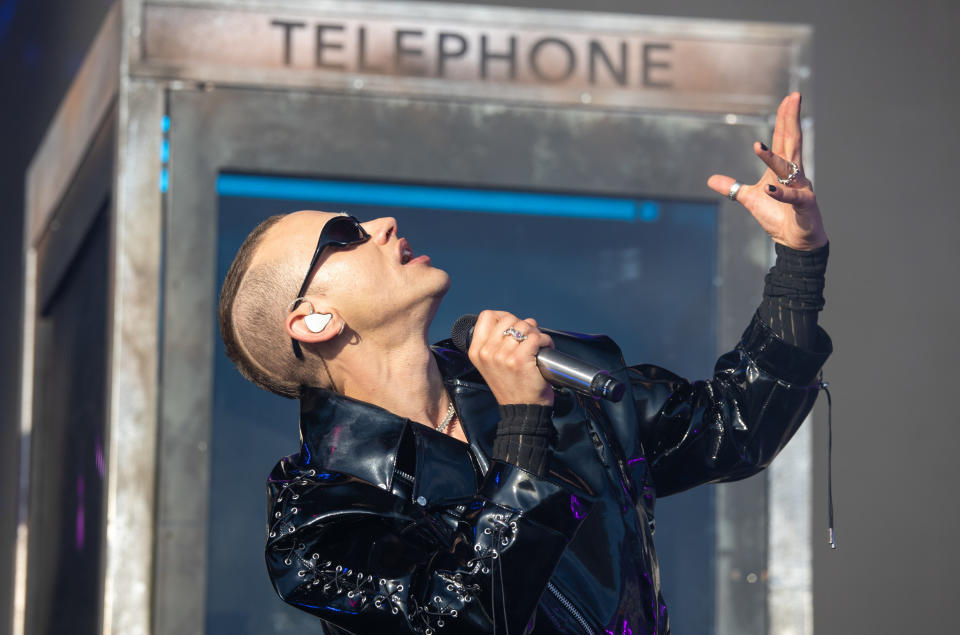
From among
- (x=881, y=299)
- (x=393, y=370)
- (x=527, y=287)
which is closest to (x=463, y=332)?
(x=393, y=370)

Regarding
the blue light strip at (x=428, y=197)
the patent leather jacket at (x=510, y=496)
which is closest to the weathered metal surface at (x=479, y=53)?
the blue light strip at (x=428, y=197)

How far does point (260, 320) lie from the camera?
5.53 ft

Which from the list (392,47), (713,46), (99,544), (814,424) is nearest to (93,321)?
(99,544)

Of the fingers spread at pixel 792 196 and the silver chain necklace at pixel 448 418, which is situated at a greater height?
the fingers spread at pixel 792 196

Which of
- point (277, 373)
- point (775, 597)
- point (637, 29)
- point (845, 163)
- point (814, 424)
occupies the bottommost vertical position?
point (775, 597)

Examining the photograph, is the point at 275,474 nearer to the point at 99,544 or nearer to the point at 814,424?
the point at 99,544

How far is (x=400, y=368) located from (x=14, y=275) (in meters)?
2.88

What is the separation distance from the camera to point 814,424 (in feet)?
11.8

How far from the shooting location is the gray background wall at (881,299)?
12.1 feet

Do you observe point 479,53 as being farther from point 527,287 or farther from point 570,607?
point 570,607

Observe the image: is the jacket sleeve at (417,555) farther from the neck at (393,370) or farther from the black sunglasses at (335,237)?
the black sunglasses at (335,237)

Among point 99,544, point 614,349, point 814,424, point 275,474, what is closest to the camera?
point 275,474

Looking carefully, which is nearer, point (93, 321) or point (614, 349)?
point (614, 349)

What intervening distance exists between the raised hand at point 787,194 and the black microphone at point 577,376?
311 millimetres
